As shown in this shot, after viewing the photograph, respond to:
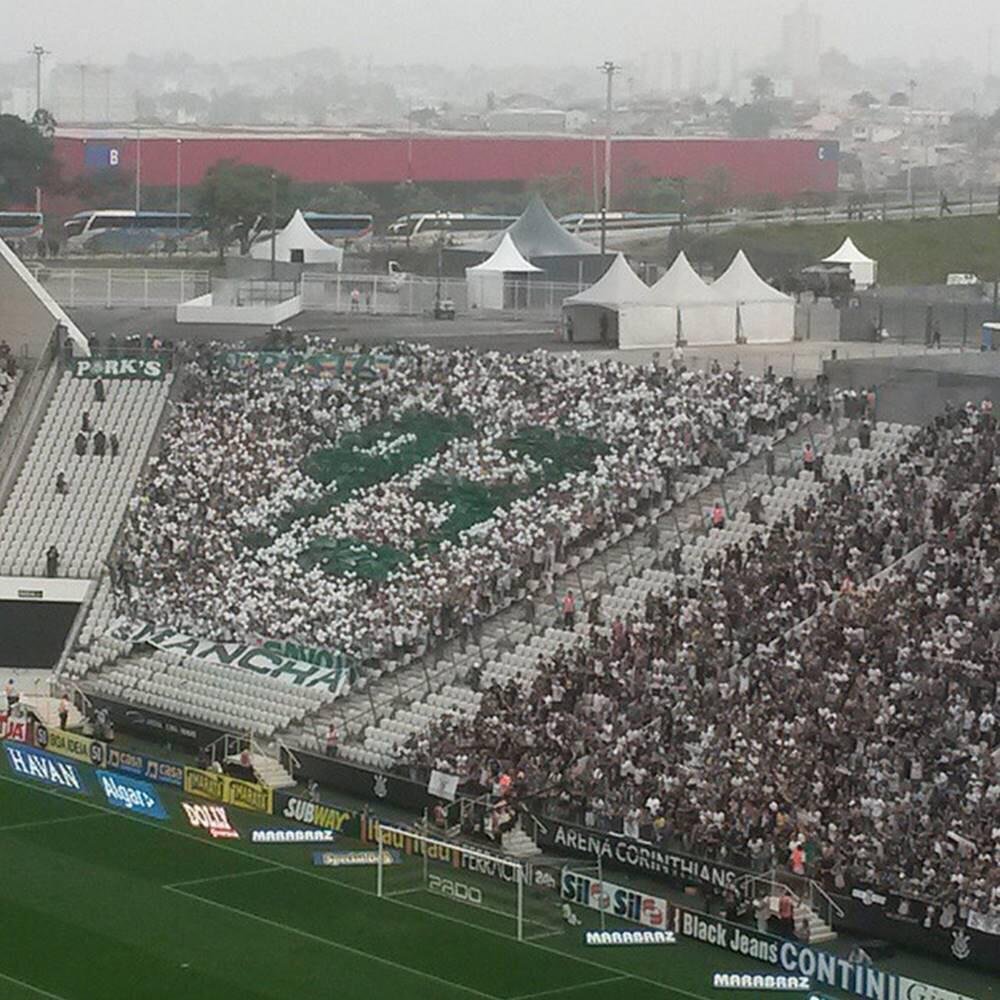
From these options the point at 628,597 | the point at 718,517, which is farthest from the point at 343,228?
the point at 628,597

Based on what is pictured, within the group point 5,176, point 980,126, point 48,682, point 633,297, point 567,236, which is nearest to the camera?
point 48,682

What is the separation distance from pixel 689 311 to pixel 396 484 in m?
11.4

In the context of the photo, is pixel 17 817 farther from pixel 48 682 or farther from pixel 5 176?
pixel 5 176

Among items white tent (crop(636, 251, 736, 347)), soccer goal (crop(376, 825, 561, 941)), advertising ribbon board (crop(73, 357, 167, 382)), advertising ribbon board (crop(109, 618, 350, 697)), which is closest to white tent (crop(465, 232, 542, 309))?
white tent (crop(636, 251, 736, 347))

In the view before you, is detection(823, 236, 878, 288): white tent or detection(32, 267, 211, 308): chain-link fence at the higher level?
detection(823, 236, 878, 288): white tent

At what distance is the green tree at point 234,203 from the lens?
105 m

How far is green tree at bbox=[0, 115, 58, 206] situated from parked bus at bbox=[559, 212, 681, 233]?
24039 millimetres

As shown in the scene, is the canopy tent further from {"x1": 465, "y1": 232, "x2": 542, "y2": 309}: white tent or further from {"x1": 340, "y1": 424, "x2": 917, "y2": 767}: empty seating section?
{"x1": 340, "y1": 424, "x2": 917, "y2": 767}: empty seating section

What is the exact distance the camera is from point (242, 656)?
53.2 meters

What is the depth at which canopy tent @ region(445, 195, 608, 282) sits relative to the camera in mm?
81938

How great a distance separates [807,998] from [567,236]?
52224 millimetres

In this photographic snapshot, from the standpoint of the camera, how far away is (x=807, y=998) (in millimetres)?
34219

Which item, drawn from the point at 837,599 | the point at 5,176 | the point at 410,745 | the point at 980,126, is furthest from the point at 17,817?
the point at 980,126

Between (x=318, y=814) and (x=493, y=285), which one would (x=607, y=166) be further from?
(x=318, y=814)
